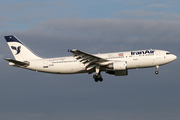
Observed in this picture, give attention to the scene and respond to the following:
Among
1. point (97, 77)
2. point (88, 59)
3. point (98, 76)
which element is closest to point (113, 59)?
point (98, 76)

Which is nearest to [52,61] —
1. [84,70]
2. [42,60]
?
[42,60]

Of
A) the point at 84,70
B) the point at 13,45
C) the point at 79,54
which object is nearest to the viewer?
the point at 79,54

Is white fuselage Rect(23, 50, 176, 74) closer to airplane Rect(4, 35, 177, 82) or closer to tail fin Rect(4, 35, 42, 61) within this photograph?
airplane Rect(4, 35, 177, 82)

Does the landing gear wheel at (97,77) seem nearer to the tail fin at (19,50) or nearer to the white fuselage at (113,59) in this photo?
the white fuselage at (113,59)

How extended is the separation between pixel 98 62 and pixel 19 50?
1575 centimetres

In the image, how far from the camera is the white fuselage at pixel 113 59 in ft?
158

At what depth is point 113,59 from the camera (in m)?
48.9

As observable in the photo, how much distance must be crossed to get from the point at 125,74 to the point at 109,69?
3.95m

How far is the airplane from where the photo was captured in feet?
157

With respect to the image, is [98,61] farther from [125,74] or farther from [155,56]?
[155,56]

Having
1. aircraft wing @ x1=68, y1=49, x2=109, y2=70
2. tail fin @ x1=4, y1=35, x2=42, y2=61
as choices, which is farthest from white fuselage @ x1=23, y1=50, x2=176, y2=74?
tail fin @ x1=4, y1=35, x2=42, y2=61

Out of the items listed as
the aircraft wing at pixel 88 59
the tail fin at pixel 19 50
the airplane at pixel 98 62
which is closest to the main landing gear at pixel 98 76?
the airplane at pixel 98 62

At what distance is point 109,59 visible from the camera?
161ft

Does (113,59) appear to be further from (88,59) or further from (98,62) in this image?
(88,59)
